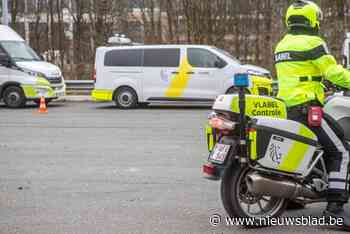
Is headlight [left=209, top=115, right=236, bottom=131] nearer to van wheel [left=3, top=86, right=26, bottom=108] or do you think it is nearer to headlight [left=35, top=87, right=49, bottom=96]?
headlight [left=35, top=87, right=49, bottom=96]

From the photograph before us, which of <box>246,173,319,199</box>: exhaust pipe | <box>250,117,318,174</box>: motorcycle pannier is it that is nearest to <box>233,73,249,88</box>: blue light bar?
<box>250,117,318,174</box>: motorcycle pannier

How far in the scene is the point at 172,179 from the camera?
9047mm

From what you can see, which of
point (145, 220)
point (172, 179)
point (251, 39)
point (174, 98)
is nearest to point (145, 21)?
point (251, 39)

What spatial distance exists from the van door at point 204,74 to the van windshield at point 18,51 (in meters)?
4.92

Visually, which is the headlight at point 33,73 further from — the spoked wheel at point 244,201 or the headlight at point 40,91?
the spoked wheel at point 244,201

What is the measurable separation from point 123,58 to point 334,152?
1511 centimetres

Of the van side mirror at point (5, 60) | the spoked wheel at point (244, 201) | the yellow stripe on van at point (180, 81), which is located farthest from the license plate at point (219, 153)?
the van side mirror at point (5, 60)

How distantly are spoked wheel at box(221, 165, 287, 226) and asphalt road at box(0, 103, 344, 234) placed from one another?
0.45 ft

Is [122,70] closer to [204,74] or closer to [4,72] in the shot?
[204,74]

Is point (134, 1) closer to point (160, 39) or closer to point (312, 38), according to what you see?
point (160, 39)

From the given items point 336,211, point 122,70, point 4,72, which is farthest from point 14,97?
point 336,211

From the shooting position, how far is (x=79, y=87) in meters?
26.3

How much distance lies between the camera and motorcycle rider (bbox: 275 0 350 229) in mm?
6422

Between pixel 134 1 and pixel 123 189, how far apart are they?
27.4 m
